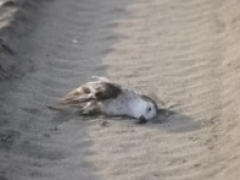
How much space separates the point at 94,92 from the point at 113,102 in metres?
0.17

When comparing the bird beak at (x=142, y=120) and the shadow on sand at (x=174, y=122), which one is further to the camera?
the bird beak at (x=142, y=120)

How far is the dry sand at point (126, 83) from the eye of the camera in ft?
19.0

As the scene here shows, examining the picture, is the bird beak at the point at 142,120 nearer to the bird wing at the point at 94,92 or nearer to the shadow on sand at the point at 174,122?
the shadow on sand at the point at 174,122

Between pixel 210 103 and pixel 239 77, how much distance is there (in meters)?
0.51

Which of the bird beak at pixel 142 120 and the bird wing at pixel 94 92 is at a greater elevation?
the bird wing at pixel 94 92

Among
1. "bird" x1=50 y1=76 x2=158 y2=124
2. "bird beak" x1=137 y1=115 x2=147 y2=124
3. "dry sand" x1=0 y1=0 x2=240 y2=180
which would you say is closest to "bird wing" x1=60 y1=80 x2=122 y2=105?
"bird" x1=50 y1=76 x2=158 y2=124

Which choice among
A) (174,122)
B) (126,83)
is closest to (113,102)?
(174,122)

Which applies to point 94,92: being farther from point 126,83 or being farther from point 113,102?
point 126,83

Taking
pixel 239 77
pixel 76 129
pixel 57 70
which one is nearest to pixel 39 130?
pixel 76 129

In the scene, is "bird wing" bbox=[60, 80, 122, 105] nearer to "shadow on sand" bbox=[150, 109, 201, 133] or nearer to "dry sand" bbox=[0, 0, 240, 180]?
"dry sand" bbox=[0, 0, 240, 180]

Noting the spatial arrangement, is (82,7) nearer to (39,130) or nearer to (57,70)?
(57,70)

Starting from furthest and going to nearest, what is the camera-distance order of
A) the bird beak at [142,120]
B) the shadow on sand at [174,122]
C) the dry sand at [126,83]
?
the bird beak at [142,120], the shadow on sand at [174,122], the dry sand at [126,83]

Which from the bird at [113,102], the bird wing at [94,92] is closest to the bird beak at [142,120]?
the bird at [113,102]

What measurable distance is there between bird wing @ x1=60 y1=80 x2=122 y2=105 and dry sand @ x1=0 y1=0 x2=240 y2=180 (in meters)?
0.15
